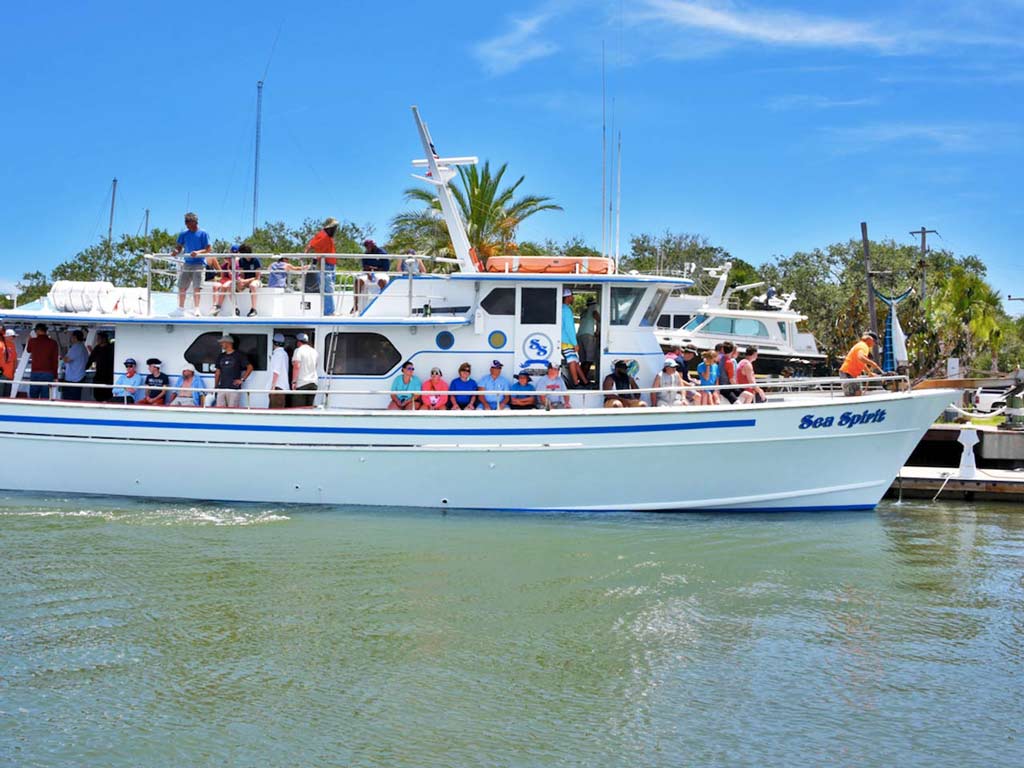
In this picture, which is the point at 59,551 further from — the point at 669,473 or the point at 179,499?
the point at 669,473

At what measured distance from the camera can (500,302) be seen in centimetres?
1491

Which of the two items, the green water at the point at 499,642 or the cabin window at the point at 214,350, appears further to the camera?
the cabin window at the point at 214,350

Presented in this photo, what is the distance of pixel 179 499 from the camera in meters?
14.8

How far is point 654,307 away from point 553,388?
6.13ft

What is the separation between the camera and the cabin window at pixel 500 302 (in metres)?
14.9

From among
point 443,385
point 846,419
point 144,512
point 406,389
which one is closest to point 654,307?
point 846,419

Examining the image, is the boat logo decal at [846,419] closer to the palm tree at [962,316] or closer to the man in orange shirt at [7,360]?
the man in orange shirt at [7,360]

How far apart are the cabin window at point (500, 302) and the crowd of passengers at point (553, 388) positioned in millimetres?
695

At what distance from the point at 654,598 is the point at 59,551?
21.0 ft

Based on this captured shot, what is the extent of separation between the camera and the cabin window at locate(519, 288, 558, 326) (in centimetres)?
1484

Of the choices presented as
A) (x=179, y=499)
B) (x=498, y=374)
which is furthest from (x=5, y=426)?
(x=498, y=374)

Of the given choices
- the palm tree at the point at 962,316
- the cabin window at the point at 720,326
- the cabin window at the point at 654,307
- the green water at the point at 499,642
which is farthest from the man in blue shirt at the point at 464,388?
the palm tree at the point at 962,316

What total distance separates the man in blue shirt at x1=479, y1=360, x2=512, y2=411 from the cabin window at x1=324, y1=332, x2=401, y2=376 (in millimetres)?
1313

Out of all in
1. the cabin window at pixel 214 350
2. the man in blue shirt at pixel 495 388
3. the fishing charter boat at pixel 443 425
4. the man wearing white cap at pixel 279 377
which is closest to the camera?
the fishing charter boat at pixel 443 425
